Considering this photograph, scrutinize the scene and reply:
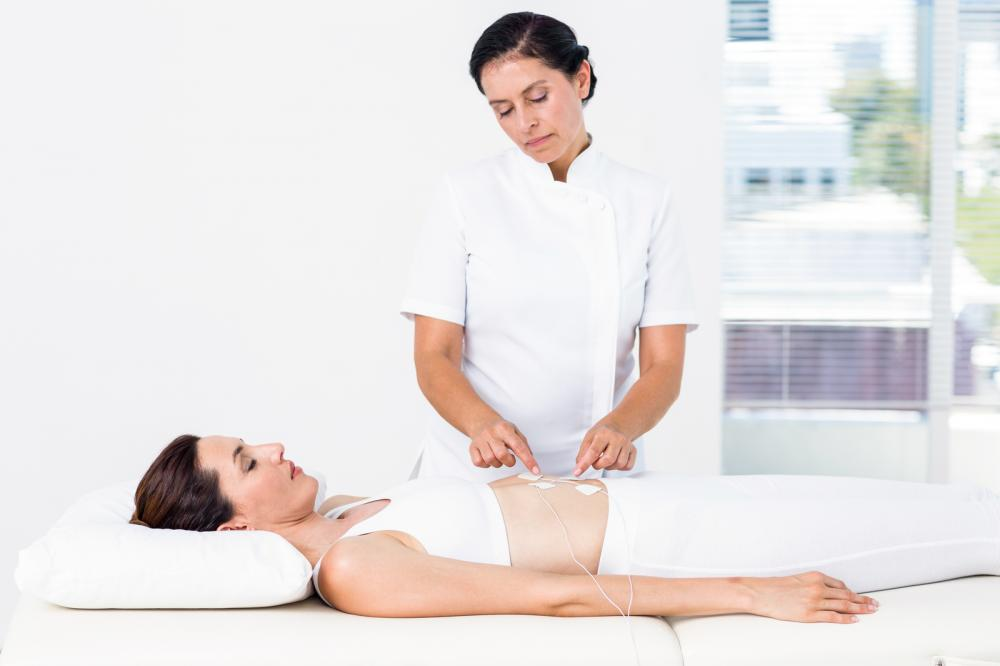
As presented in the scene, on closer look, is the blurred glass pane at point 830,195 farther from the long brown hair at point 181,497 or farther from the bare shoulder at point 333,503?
the long brown hair at point 181,497

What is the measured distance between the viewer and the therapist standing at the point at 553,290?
1.99 metres

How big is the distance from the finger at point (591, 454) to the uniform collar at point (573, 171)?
1.78ft

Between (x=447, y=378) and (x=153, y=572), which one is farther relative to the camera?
(x=447, y=378)

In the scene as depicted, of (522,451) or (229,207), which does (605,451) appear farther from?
(229,207)

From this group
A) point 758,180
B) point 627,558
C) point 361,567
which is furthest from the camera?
point 758,180

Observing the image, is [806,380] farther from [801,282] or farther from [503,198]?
[503,198]

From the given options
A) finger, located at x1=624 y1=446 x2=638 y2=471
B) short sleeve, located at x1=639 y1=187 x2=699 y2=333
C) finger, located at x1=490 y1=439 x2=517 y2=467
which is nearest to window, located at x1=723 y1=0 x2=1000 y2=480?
short sleeve, located at x1=639 y1=187 x2=699 y2=333

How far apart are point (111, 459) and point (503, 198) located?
1.81 meters

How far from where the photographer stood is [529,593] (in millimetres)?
1573

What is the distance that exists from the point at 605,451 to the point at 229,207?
6.07ft

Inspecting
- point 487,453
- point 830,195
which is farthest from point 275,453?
point 830,195

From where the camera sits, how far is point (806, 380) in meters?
3.94

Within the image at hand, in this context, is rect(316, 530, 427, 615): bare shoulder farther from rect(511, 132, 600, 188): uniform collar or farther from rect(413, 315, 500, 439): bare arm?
rect(511, 132, 600, 188): uniform collar

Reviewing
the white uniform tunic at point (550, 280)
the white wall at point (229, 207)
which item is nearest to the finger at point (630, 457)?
the white uniform tunic at point (550, 280)
